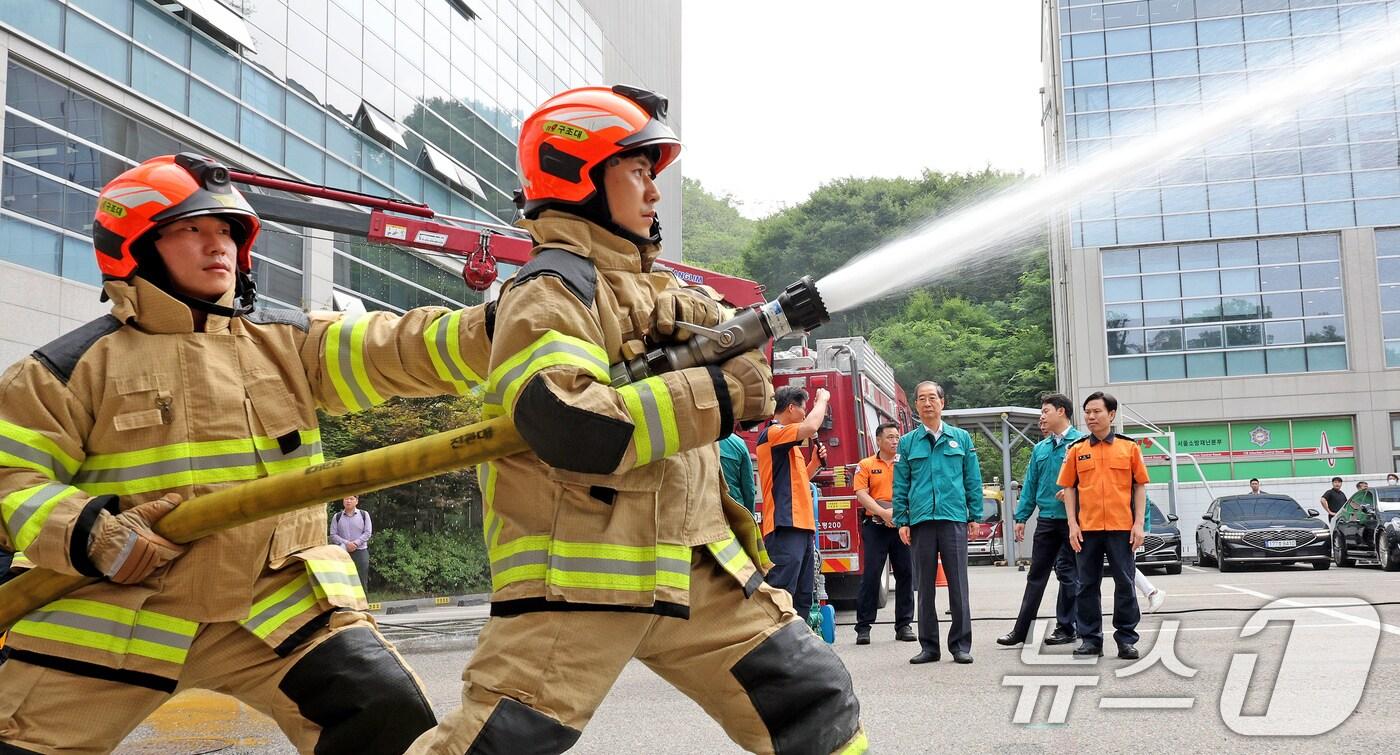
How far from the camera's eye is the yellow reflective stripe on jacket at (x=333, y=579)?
10.3 feet

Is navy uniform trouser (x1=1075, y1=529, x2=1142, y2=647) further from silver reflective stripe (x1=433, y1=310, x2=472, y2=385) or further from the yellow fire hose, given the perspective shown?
the yellow fire hose

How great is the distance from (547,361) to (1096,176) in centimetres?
399

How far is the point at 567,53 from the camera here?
3753 centimetres

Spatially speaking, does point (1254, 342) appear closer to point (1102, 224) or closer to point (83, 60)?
point (1102, 224)

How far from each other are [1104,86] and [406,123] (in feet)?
62.2

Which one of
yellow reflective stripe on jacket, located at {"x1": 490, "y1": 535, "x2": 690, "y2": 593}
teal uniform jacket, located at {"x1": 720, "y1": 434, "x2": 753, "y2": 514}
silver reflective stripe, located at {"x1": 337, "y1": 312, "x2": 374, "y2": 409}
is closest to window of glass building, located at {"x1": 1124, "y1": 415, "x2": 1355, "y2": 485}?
teal uniform jacket, located at {"x1": 720, "y1": 434, "x2": 753, "y2": 514}

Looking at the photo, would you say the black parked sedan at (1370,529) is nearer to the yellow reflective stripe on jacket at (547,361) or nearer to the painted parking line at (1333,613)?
the painted parking line at (1333,613)

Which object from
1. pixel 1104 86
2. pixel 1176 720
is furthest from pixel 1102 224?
pixel 1176 720

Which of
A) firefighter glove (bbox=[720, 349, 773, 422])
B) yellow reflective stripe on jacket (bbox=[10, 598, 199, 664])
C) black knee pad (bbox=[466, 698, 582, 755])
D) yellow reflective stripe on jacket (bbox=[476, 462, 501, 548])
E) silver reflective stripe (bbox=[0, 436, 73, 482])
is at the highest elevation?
firefighter glove (bbox=[720, 349, 773, 422])

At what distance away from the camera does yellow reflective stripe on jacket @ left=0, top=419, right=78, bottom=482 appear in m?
3.07

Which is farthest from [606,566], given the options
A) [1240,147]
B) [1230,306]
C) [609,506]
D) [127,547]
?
[1230,306]

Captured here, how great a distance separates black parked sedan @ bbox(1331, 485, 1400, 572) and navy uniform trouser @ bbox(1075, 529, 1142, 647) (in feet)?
37.1

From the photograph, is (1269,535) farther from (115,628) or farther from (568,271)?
(115,628)

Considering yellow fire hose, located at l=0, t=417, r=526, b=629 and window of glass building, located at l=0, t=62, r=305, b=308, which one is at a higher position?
window of glass building, located at l=0, t=62, r=305, b=308
